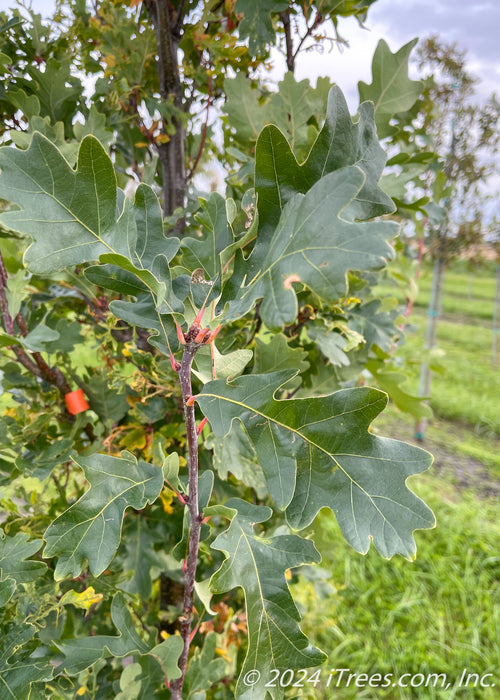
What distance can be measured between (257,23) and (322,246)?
654 millimetres

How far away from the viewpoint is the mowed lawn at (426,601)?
5.82 ft

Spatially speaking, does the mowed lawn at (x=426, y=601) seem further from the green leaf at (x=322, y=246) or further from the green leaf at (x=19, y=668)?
the green leaf at (x=322, y=246)

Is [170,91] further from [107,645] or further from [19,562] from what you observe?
[107,645]

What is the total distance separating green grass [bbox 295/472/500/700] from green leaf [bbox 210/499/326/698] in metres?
0.89

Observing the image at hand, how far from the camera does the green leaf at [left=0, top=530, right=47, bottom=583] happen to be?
2.08 ft

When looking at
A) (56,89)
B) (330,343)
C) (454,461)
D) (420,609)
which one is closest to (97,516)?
(330,343)

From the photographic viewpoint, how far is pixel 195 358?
2.07 feet

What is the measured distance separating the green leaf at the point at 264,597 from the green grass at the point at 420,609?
0.89 m

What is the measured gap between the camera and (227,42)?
0.89 meters

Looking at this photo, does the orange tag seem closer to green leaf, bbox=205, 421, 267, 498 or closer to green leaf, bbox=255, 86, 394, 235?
green leaf, bbox=205, 421, 267, 498

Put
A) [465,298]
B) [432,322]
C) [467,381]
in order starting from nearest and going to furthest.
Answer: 1. [432,322]
2. [467,381]
3. [465,298]

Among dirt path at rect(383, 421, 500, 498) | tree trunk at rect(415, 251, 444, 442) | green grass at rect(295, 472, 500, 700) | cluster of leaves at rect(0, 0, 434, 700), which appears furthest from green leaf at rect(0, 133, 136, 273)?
A: tree trunk at rect(415, 251, 444, 442)

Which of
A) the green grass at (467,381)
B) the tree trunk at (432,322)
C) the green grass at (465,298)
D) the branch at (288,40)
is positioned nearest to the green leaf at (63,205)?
the branch at (288,40)

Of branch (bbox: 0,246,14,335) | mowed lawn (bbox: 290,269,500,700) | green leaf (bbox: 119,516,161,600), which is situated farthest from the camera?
mowed lawn (bbox: 290,269,500,700)
